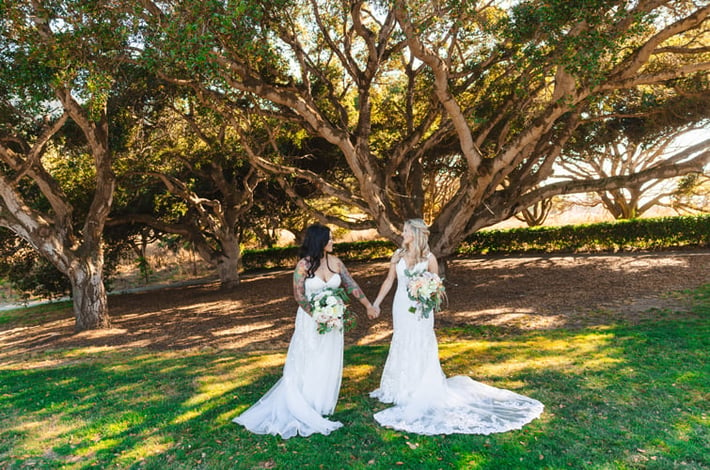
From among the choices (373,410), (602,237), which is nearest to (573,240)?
(602,237)

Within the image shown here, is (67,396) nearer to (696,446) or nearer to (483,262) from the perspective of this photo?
(696,446)

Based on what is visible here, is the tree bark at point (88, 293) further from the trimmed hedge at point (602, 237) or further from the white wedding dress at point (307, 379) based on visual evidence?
the trimmed hedge at point (602, 237)

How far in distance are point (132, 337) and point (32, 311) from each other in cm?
1001

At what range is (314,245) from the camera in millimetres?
4941

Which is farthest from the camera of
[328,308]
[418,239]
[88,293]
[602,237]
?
[602,237]

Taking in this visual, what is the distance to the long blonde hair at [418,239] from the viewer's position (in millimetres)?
5219

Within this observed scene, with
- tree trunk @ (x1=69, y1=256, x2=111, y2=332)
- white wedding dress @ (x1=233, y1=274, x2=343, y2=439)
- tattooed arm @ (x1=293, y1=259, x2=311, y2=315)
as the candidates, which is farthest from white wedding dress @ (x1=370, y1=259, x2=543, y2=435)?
tree trunk @ (x1=69, y1=256, x2=111, y2=332)

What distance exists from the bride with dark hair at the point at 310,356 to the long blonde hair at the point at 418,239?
0.86 metres

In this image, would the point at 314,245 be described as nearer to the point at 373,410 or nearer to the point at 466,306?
the point at 373,410

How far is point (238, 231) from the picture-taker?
76.0ft

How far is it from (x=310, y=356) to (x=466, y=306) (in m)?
6.91

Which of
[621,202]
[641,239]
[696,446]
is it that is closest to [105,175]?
[696,446]

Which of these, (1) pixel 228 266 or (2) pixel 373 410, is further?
(1) pixel 228 266

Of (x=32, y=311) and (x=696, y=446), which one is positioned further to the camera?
(x=32, y=311)
